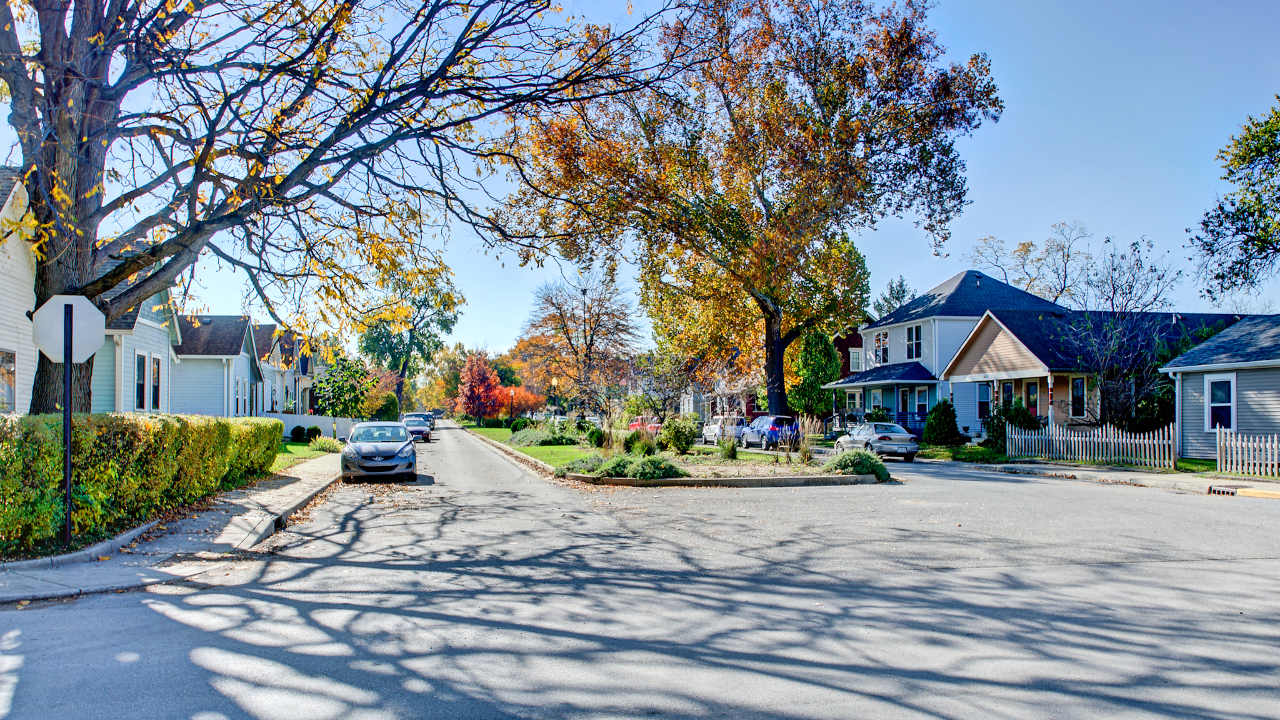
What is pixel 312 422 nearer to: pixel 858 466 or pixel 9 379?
pixel 9 379

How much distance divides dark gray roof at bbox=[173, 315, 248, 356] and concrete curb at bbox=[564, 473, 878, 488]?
19412 mm

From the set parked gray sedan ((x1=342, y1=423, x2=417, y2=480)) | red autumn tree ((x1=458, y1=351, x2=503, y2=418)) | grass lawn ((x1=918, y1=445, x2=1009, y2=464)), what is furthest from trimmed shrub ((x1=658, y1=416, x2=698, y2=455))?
red autumn tree ((x1=458, y1=351, x2=503, y2=418))

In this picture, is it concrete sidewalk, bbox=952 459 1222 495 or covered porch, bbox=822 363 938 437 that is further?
covered porch, bbox=822 363 938 437

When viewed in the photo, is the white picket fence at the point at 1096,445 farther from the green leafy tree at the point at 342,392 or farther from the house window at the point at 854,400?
the green leafy tree at the point at 342,392

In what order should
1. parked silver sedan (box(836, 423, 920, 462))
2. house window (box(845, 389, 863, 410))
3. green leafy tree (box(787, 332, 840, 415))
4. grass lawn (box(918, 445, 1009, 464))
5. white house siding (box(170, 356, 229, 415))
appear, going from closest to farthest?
1. grass lawn (box(918, 445, 1009, 464))
2. parked silver sedan (box(836, 423, 920, 462))
3. white house siding (box(170, 356, 229, 415))
4. house window (box(845, 389, 863, 410))
5. green leafy tree (box(787, 332, 840, 415))

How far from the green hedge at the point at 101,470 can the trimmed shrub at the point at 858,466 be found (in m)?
13.5

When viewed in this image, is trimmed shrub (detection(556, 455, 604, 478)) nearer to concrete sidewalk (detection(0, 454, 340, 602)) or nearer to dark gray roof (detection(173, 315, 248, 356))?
concrete sidewalk (detection(0, 454, 340, 602))

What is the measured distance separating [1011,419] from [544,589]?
26978 millimetres

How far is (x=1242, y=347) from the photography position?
2392 centimetres

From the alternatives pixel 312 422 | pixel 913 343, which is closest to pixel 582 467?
pixel 312 422

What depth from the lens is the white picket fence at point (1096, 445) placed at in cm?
2264

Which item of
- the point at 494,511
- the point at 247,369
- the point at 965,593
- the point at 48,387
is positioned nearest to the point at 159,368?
the point at 247,369

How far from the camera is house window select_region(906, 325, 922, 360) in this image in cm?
4394

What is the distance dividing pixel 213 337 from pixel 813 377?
3629cm
